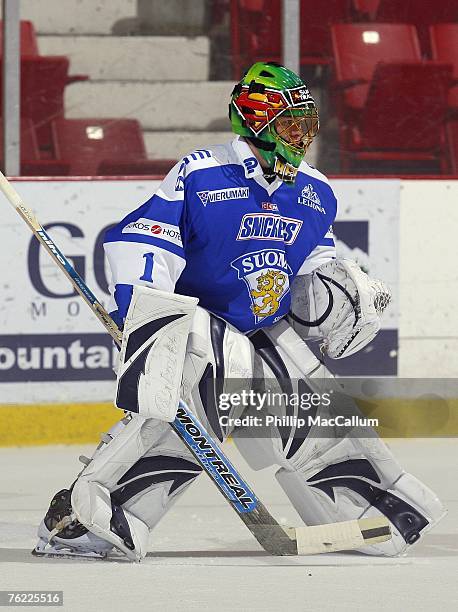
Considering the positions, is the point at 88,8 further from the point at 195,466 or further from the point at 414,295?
the point at 195,466

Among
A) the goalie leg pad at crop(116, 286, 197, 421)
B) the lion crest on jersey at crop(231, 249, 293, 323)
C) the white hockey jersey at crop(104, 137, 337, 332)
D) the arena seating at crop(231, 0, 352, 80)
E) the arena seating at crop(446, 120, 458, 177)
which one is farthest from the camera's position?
the arena seating at crop(446, 120, 458, 177)

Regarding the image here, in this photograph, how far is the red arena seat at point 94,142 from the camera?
638 centimetres

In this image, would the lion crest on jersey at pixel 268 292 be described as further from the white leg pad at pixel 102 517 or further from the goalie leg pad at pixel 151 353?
the white leg pad at pixel 102 517

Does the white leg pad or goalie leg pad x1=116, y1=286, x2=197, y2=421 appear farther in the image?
the white leg pad

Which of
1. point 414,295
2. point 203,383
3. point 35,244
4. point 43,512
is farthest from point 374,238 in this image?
point 203,383

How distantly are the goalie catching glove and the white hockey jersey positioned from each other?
Result: 9 centimetres

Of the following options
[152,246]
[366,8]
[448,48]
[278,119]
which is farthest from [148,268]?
[448,48]

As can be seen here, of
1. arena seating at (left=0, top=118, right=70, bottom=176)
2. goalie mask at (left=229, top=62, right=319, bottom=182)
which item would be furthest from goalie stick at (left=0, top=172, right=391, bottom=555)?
arena seating at (left=0, top=118, right=70, bottom=176)

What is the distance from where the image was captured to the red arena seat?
638 cm

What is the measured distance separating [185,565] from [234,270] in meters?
0.71

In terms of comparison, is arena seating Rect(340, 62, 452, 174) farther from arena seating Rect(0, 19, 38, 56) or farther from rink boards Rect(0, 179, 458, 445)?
arena seating Rect(0, 19, 38, 56)

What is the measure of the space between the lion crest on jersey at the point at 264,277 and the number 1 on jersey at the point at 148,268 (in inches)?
8.9

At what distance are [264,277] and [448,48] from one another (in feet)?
9.90

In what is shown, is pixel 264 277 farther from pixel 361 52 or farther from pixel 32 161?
pixel 361 52
